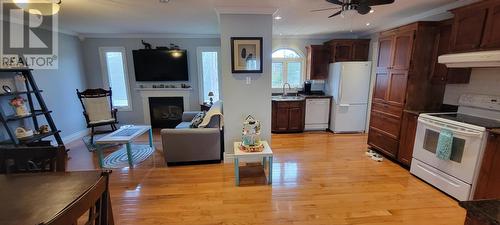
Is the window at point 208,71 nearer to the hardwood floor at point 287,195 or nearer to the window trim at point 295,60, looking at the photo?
the window trim at point 295,60

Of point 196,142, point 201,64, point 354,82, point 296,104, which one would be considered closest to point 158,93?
point 201,64

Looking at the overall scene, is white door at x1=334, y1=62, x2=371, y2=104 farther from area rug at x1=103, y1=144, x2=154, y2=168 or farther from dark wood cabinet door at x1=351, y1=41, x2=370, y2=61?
area rug at x1=103, y1=144, x2=154, y2=168

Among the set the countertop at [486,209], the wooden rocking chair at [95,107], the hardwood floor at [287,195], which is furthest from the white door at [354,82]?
the wooden rocking chair at [95,107]

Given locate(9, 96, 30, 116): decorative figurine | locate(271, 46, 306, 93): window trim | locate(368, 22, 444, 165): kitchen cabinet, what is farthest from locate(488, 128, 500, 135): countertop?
locate(9, 96, 30, 116): decorative figurine

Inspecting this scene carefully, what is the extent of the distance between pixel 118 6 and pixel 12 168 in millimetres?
2238

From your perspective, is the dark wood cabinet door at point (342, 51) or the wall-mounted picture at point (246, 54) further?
the dark wood cabinet door at point (342, 51)

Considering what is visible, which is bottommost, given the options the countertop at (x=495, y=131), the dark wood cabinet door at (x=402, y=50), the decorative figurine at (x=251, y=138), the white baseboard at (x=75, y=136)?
the white baseboard at (x=75, y=136)

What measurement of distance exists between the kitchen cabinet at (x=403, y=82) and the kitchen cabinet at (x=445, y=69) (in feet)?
0.18

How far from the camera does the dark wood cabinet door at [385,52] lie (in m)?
→ 3.51

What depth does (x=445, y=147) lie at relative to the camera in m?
2.51

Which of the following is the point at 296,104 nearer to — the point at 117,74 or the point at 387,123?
the point at 387,123

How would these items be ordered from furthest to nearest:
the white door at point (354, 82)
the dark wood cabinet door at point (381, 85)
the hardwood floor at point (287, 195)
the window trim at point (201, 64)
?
1. the window trim at point (201, 64)
2. the white door at point (354, 82)
3. the dark wood cabinet door at point (381, 85)
4. the hardwood floor at point (287, 195)

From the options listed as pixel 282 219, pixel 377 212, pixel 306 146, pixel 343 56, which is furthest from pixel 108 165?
pixel 343 56

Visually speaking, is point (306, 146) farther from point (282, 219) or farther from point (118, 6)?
point (118, 6)
